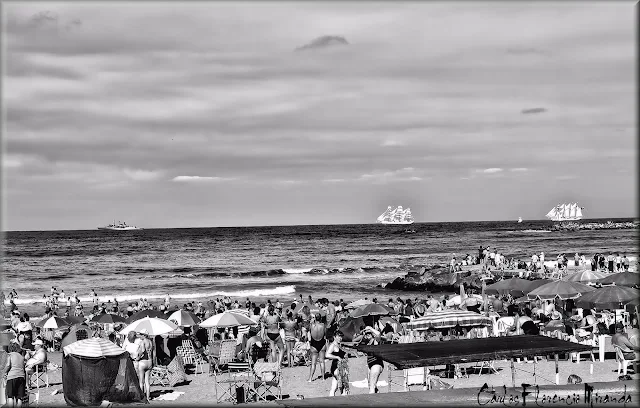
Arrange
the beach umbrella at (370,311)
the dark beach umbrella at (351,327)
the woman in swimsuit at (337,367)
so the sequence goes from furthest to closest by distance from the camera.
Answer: the dark beach umbrella at (351,327), the beach umbrella at (370,311), the woman in swimsuit at (337,367)

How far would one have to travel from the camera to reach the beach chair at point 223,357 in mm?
15570

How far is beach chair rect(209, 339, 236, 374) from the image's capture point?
51.1 ft

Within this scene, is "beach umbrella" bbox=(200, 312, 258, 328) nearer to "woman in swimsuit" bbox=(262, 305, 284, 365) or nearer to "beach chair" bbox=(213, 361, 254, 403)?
"woman in swimsuit" bbox=(262, 305, 284, 365)

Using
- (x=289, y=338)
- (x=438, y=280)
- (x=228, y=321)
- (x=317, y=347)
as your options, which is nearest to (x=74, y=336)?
(x=228, y=321)

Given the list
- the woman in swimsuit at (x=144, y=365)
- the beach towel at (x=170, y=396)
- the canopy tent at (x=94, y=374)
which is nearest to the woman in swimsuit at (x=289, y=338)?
the beach towel at (x=170, y=396)

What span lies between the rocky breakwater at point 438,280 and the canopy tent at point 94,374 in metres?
30.1

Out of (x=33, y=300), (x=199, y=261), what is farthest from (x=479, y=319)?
(x=199, y=261)

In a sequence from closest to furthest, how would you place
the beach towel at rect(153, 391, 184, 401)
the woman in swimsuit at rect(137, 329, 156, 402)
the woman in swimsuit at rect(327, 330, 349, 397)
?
the woman in swimsuit at rect(327, 330, 349, 397) → the woman in swimsuit at rect(137, 329, 156, 402) → the beach towel at rect(153, 391, 184, 401)

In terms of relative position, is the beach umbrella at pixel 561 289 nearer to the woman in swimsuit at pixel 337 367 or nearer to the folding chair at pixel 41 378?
the woman in swimsuit at pixel 337 367

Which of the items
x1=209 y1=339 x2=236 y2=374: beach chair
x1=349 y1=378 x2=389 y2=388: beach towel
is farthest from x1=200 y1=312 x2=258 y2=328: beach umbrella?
x1=349 y1=378 x2=389 y2=388: beach towel

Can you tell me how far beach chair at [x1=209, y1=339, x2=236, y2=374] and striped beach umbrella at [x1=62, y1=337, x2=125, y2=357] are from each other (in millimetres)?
4713

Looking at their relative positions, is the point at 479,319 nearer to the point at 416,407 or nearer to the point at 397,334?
the point at 397,334

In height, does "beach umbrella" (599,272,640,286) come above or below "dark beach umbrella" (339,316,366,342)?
above

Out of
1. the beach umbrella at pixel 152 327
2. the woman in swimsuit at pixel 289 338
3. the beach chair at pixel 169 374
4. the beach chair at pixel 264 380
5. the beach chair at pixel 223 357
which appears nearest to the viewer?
the beach chair at pixel 264 380
